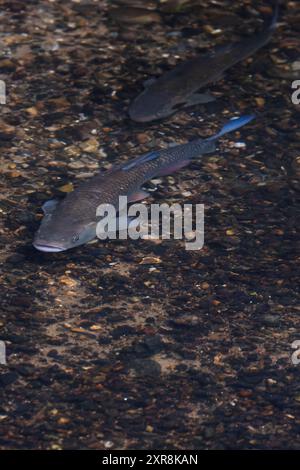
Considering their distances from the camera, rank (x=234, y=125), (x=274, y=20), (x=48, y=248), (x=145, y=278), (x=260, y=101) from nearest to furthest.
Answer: (x=48, y=248), (x=145, y=278), (x=234, y=125), (x=260, y=101), (x=274, y=20)

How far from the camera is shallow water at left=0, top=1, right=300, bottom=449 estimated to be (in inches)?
166

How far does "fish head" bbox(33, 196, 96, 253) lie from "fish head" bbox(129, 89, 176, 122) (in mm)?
1514

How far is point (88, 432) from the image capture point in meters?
4.07

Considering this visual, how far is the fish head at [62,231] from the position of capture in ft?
15.5

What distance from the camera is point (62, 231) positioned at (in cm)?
479

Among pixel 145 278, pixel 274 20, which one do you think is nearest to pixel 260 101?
pixel 274 20

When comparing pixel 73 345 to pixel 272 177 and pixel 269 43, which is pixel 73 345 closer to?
pixel 272 177

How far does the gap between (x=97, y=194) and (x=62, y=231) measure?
0.46 meters

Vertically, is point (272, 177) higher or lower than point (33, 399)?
higher

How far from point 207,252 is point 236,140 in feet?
4.68

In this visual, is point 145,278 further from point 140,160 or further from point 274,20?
point 274,20
